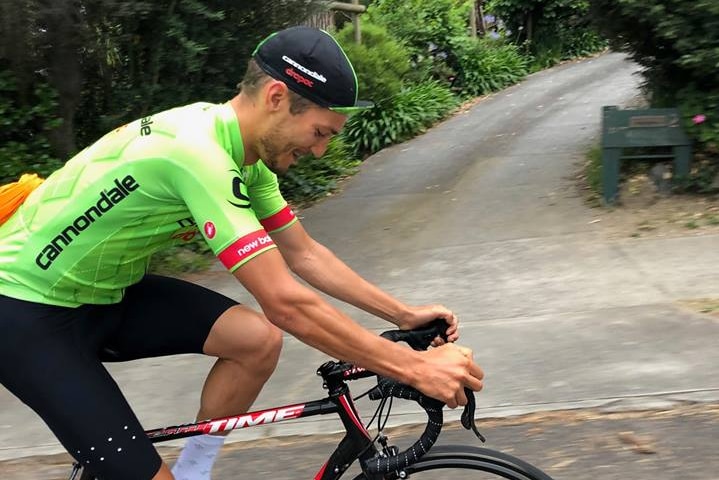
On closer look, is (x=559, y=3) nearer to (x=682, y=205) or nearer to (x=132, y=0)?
(x=682, y=205)

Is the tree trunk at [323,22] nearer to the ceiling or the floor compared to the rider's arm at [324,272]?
nearer to the ceiling

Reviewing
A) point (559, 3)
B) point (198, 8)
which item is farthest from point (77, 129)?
point (559, 3)

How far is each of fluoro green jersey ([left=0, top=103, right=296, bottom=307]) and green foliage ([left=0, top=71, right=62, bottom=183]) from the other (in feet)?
16.4

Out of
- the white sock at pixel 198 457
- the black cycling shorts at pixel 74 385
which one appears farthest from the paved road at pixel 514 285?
the black cycling shorts at pixel 74 385

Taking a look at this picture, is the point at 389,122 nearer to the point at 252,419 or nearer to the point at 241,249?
the point at 252,419

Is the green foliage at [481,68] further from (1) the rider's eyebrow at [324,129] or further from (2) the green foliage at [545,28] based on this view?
(1) the rider's eyebrow at [324,129]

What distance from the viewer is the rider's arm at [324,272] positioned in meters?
2.68

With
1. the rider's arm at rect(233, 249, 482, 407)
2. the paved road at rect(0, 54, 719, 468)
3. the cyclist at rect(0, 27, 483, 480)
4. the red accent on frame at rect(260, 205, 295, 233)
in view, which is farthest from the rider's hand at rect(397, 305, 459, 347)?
the paved road at rect(0, 54, 719, 468)

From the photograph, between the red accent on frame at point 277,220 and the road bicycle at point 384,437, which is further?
the red accent on frame at point 277,220

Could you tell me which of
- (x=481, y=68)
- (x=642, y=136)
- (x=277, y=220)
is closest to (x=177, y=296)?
(x=277, y=220)

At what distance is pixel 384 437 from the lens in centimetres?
240

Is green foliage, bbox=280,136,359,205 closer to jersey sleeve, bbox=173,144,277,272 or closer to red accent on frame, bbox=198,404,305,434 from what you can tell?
red accent on frame, bbox=198,404,305,434

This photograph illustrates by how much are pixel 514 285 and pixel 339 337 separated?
4307mm

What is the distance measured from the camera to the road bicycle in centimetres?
216
